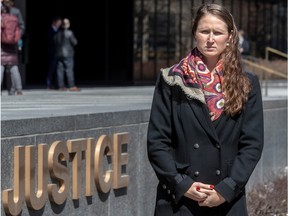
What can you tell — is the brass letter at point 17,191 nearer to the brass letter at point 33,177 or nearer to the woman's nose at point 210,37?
the brass letter at point 33,177

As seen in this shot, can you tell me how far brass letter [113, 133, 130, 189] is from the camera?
7.36 meters

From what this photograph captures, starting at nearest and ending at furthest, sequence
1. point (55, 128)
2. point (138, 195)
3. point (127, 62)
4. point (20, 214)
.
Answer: point (20, 214)
point (55, 128)
point (138, 195)
point (127, 62)

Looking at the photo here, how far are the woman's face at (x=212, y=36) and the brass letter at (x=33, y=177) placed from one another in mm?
2024

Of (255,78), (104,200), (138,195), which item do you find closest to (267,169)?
(138,195)

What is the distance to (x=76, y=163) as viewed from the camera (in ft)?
21.8

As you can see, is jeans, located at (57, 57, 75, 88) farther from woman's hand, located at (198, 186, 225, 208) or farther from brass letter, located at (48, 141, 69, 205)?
woman's hand, located at (198, 186, 225, 208)

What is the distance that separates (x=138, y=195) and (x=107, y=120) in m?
1.01

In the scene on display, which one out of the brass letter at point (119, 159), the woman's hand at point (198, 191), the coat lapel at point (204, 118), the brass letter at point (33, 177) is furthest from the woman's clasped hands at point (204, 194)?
the brass letter at point (119, 159)

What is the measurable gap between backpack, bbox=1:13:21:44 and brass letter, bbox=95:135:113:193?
6.70m

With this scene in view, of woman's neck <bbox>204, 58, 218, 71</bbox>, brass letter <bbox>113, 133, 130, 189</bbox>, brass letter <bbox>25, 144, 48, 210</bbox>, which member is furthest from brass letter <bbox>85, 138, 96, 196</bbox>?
woman's neck <bbox>204, 58, 218, 71</bbox>

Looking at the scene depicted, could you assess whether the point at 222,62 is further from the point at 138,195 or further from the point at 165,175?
the point at 138,195

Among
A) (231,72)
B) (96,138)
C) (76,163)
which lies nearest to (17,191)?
(76,163)

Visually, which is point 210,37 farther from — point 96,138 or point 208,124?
Answer: point 96,138

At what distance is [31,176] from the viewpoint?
237 inches
